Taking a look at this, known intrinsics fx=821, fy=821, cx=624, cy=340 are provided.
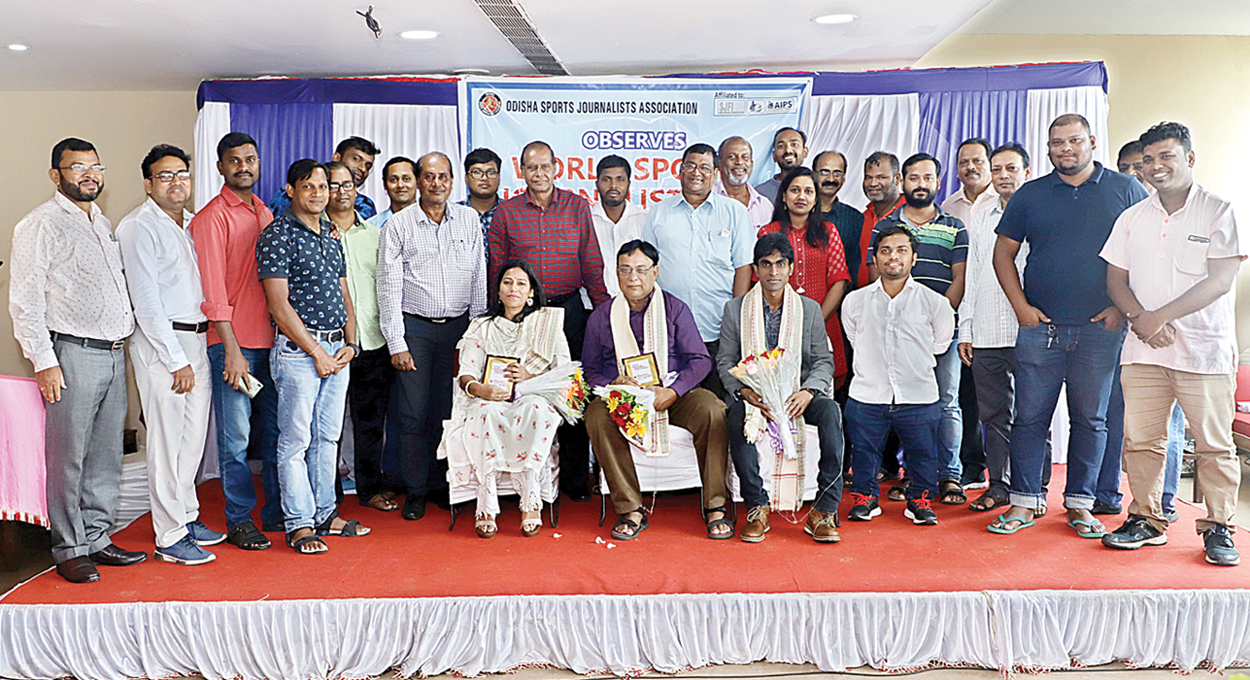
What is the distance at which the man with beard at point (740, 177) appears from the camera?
4340 mm

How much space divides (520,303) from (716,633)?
1.62m

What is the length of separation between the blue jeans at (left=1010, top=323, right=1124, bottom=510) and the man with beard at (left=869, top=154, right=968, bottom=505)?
36 cm

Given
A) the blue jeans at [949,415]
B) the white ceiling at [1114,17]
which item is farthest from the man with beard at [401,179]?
the white ceiling at [1114,17]

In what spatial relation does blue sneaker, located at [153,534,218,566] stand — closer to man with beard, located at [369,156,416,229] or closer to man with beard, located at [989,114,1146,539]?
man with beard, located at [369,156,416,229]

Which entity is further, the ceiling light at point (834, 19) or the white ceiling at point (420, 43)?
the ceiling light at point (834, 19)

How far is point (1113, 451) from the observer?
139 inches

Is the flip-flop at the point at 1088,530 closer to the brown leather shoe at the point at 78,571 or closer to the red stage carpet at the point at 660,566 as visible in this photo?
the red stage carpet at the point at 660,566

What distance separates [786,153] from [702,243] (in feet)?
3.46

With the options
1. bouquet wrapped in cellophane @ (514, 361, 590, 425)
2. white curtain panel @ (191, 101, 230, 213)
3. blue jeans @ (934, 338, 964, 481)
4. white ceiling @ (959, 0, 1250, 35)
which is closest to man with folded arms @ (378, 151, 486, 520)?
bouquet wrapped in cellophane @ (514, 361, 590, 425)

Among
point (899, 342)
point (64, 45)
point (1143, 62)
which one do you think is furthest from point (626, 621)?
point (1143, 62)

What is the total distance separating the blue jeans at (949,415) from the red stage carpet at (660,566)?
333mm

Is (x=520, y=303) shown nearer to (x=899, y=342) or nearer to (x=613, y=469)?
(x=613, y=469)

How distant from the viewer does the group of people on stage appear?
9.95ft

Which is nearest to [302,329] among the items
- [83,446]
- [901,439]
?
[83,446]
